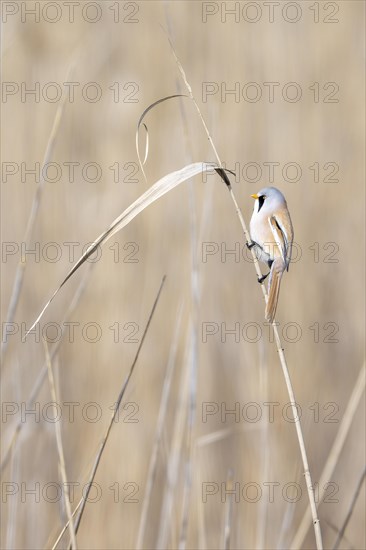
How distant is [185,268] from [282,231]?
1.67 m

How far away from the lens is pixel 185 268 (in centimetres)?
297

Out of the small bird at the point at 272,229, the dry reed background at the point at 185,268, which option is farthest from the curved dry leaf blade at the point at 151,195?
the dry reed background at the point at 185,268

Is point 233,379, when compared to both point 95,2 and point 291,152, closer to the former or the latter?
point 291,152

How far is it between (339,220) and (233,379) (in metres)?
0.76

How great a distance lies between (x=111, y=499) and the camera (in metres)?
2.51

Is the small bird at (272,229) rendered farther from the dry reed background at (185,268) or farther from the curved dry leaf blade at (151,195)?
the dry reed background at (185,268)

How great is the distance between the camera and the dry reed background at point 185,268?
2.52m

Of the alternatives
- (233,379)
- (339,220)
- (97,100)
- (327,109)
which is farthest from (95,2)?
(233,379)

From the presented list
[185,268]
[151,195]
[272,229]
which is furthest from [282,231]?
[185,268]

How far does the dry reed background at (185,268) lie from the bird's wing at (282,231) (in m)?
0.82

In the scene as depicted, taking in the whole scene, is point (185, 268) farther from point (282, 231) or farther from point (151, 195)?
point (151, 195)

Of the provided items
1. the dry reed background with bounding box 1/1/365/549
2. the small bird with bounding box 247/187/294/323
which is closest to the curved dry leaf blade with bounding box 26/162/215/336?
the small bird with bounding box 247/187/294/323

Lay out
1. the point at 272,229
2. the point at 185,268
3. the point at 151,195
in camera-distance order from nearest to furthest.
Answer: the point at 151,195
the point at 272,229
the point at 185,268

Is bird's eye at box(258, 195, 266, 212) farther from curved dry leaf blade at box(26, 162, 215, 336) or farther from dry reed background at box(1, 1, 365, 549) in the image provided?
dry reed background at box(1, 1, 365, 549)
